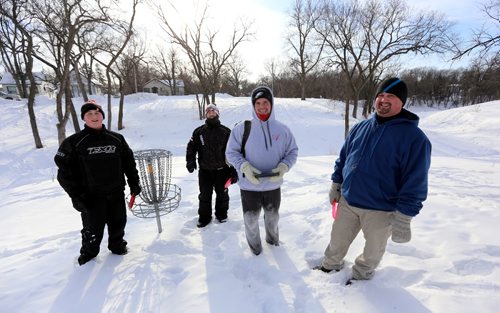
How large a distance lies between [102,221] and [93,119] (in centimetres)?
111

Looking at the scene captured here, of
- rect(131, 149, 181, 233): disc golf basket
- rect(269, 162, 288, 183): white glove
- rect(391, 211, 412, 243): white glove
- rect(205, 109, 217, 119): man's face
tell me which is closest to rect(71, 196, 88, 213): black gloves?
rect(131, 149, 181, 233): disc golf basket

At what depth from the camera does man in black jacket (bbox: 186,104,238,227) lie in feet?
11.6

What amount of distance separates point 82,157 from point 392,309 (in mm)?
3116

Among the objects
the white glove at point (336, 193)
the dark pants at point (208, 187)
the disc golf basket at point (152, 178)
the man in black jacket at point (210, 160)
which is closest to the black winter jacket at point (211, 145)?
the man in black jacket at point (210, 160)

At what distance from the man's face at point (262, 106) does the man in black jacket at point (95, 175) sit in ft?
5.19

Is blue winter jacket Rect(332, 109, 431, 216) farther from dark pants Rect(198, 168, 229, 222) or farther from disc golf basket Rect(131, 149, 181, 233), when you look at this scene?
disc golf basket Rect(131, 149, 181, 233)

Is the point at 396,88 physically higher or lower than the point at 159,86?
lower

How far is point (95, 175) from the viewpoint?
2676mm

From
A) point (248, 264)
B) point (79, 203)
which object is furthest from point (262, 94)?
point (79, 203)

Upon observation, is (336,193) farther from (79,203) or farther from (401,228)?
(79,203)

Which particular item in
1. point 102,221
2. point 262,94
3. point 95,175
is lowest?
point 102,221

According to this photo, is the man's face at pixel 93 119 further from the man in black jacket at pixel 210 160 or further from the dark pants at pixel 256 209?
the dark pants at pixel 256 209

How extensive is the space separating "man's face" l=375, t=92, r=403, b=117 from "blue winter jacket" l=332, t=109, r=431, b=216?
0.23ft

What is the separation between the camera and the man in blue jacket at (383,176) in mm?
1936
